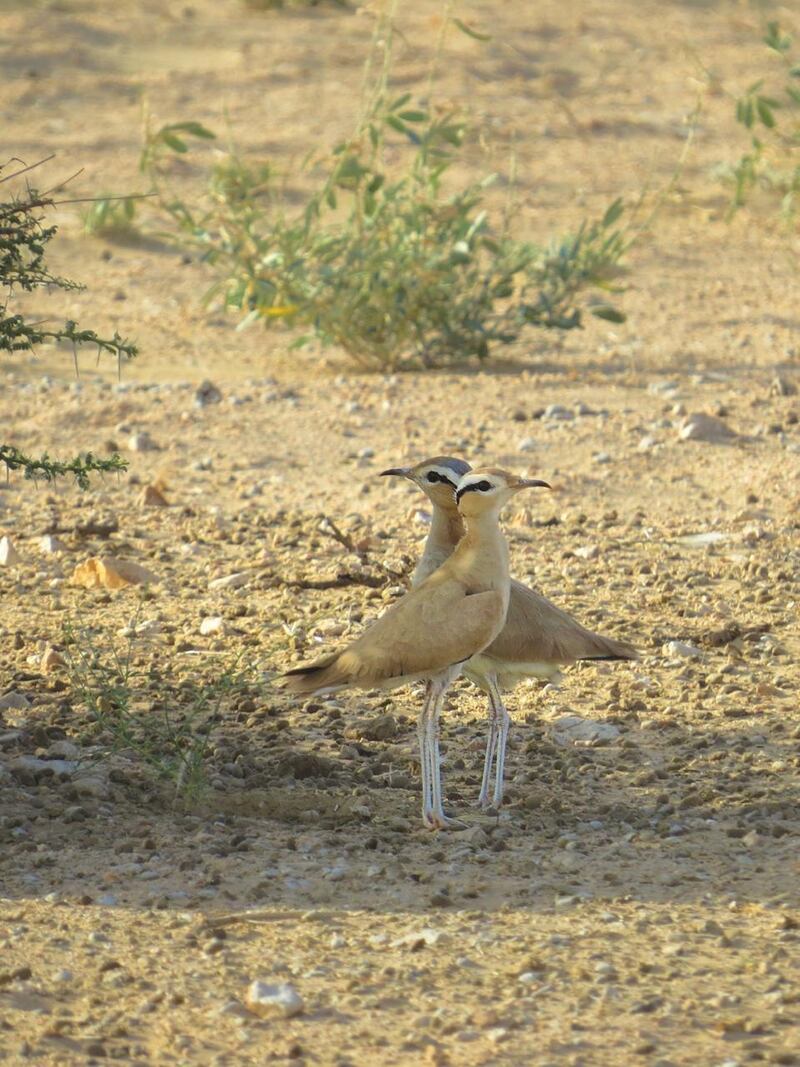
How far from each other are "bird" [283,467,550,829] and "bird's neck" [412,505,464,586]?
39 cm

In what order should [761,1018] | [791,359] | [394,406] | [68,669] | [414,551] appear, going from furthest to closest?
[791,359]
[394,406]
[414,551]
[68,669]
[761,1018]

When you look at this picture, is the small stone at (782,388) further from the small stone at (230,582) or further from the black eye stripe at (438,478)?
the black eye stripe at (438,478)

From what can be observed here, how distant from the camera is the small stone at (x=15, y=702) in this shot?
4.93 metres

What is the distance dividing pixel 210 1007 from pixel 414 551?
3.09 meters

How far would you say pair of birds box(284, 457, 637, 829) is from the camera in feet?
13.6

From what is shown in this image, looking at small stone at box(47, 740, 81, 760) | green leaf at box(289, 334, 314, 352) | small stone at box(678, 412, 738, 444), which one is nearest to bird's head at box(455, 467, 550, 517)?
small stone at box(47, 740, 81, 760)

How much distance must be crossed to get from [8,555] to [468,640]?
259cm

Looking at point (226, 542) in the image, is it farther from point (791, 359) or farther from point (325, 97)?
point (325, 97)

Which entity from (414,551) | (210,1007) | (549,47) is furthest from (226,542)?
(549,47)

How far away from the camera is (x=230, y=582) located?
19.6ft

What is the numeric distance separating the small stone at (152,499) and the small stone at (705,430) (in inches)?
86.3

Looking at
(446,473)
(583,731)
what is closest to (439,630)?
(446,473)

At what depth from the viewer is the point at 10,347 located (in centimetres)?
428

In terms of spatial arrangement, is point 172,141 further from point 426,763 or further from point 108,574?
point 426,763
